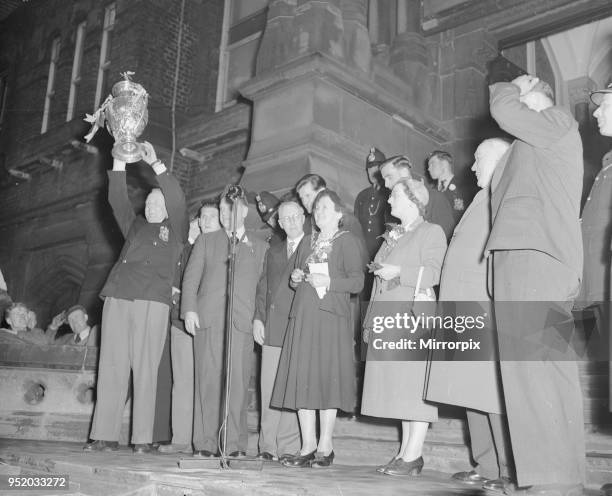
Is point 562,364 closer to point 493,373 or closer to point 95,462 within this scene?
point 493,373

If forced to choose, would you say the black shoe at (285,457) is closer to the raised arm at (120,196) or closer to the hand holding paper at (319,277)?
the hand holding paper at (319,277)

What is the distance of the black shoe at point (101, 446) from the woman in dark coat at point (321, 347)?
134cm

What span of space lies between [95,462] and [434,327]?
6.26 ft

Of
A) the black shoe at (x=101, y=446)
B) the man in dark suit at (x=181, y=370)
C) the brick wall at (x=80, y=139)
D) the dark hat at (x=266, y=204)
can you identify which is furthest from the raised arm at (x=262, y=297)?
the brick wall at (x=80, y=139)

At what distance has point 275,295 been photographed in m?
4.05

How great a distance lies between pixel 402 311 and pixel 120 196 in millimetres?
2357

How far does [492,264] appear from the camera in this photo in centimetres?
272

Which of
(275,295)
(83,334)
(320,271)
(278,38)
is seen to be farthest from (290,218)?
(83,334)

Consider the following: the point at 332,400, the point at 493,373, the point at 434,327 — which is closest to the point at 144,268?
the point at 332,400

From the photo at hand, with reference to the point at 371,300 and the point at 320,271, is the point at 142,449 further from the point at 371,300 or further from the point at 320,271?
the point at 371,300

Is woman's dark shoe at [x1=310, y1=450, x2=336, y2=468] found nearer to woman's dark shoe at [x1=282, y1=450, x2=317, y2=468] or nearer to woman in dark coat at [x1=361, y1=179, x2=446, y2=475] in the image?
woman's dark shoe at [x1=282, y1=450, x2=317, y2=468]

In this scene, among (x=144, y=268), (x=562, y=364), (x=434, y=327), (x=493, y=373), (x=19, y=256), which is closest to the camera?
(x=562, y=364)

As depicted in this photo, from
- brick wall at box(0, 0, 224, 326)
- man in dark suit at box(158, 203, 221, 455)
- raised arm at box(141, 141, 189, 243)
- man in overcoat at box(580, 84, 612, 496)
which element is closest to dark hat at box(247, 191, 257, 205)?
man in dark suit at box(158, 203, 221, 455)

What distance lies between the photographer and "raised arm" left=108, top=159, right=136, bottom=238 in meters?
4.54
